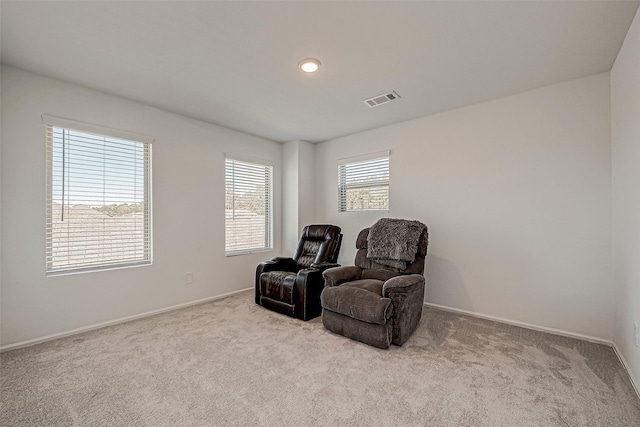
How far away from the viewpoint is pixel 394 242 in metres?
3.12

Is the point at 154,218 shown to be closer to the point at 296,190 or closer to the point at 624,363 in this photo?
the point at 296,190

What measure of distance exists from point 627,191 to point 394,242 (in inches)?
73.1

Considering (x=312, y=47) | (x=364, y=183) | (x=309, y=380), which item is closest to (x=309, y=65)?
(x=312, y=47)

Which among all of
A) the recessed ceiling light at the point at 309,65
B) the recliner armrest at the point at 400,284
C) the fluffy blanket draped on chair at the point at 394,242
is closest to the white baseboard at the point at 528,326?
the fluffy blanket draped on chair at the point at 394,242

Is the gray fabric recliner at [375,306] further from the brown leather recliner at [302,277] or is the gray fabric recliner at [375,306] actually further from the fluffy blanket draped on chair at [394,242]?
the brown leather recliner at [302,277]

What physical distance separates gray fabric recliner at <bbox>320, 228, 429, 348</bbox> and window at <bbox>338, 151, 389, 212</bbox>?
1297mm

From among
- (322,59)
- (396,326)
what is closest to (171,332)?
(396,326)

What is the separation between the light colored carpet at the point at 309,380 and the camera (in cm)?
164

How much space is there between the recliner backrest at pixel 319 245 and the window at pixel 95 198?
1928mm

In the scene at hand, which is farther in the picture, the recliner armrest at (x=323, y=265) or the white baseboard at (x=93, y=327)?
the recliner armrest at (x=323, y=265)

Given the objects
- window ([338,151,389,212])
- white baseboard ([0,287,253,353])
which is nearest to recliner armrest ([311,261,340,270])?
window ([338,151,389,212])

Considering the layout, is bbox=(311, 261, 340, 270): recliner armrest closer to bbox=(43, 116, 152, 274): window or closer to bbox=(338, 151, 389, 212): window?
bbox=(338, 151, 389, 212): window

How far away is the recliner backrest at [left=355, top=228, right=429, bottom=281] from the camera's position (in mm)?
3059

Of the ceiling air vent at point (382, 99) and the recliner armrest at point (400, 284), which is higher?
the ceiling air vent at point (382, 99)
